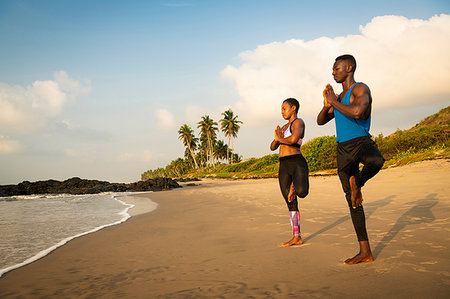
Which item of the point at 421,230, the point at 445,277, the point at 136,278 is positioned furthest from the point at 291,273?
the point at 421,230

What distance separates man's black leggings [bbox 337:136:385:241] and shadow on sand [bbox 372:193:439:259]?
20.1 inches

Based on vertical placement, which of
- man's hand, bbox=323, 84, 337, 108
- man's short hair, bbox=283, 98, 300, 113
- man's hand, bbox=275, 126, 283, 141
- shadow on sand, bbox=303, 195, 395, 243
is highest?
man's short hair, bbox=283, 98, 300, 113

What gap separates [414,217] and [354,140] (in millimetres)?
2881

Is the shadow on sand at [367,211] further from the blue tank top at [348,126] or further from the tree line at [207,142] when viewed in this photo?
the tree line at [207,142]

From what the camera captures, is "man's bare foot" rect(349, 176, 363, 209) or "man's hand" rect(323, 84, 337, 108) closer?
"man's bare foot" rect(349, 176, 363, 209)

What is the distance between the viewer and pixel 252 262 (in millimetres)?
3189

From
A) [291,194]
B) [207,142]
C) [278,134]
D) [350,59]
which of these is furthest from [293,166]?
[207,142]

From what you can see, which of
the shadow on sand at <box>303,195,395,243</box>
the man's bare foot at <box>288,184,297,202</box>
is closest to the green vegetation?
the shadow on sand at <box>303,195,395,243</box>

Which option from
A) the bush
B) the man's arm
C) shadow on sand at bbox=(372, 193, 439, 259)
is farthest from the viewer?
the bush

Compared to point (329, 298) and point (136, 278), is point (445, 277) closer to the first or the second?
point (329, 298)

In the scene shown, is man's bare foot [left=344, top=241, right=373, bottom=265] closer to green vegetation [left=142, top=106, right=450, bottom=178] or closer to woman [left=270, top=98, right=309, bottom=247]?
woman [left=270, top=98, right=309, bottom=247]

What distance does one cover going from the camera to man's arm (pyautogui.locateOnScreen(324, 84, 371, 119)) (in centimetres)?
275

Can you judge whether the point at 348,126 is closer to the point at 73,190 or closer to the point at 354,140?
the point at 354,140

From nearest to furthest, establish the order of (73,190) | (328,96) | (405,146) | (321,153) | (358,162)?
1. (358,162)
2. (328,96)
3. (405,146)
4. (321,153)
5. (73,190)
